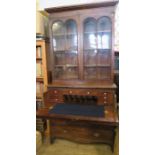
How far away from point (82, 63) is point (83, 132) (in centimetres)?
105

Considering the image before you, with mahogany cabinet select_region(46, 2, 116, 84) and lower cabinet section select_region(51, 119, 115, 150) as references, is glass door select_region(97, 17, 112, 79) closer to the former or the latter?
mahogany cabinet select_region(46, 2, 116, 84)

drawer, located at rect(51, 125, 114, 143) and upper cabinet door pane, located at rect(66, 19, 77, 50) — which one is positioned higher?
upper cabinet door pane, located at rect(66, 19, 77, 50)

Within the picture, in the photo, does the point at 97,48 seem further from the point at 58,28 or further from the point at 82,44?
the point at 58,28

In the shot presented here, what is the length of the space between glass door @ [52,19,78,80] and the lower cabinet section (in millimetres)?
757

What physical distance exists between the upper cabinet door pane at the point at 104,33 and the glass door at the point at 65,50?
381 mm

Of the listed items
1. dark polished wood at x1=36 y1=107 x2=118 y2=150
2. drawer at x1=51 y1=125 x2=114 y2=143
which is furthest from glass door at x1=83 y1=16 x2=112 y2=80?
drawer at x1=51 y1=125 x2=114 y2=143

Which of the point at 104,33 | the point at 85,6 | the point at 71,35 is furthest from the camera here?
the point at 71,35

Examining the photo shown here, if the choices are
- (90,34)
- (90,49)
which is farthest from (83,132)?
(90,34)

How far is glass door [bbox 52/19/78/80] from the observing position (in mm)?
2459

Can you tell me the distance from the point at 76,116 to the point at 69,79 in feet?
2.83

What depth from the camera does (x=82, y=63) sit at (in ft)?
7.87

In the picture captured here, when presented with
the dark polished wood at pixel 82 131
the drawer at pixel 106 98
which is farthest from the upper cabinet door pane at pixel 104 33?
the dark polished wood at pixel 82 131

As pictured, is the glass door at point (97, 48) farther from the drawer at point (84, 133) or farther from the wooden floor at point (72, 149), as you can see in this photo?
the wooden floor at point (72, 149)

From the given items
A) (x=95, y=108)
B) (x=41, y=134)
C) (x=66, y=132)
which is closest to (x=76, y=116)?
(x=95, y=108)
